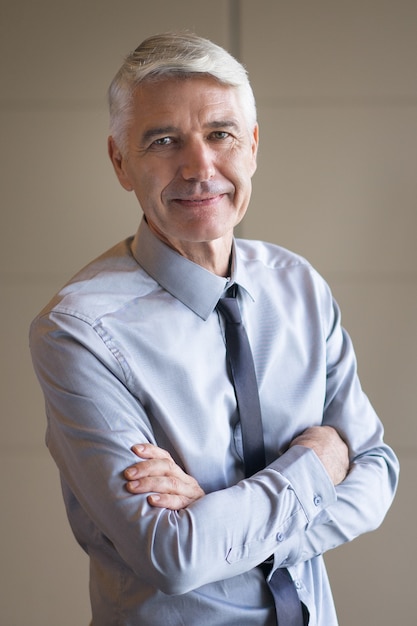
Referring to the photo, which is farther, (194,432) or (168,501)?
(194,432)

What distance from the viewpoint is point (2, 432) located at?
9.29 feet

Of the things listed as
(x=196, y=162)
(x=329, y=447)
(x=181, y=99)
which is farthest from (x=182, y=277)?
(x=329, y=447)

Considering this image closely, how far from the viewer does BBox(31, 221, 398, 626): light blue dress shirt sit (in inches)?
54.7

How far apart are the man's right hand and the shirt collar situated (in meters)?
0.33

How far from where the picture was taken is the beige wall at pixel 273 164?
2711 mm

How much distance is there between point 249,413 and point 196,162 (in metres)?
0.52

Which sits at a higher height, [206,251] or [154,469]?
[206,251]

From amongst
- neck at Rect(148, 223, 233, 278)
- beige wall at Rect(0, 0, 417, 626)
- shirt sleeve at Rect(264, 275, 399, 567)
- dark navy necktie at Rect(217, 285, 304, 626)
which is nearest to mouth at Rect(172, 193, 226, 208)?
neck at Rect(148, 223, 233, 278)

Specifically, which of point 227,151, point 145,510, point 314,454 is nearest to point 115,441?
point 145,510

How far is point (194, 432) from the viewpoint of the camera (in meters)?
1.55

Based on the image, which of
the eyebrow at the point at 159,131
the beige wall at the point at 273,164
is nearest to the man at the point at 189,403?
the eyebrow at the point at 159,131

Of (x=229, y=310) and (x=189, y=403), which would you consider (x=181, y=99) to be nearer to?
(x=229, y=310)

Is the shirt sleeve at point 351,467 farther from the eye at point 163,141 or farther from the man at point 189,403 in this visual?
the eye at point 163,141

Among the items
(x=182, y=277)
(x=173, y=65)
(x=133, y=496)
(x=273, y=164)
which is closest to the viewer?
(x=133, y=496)
